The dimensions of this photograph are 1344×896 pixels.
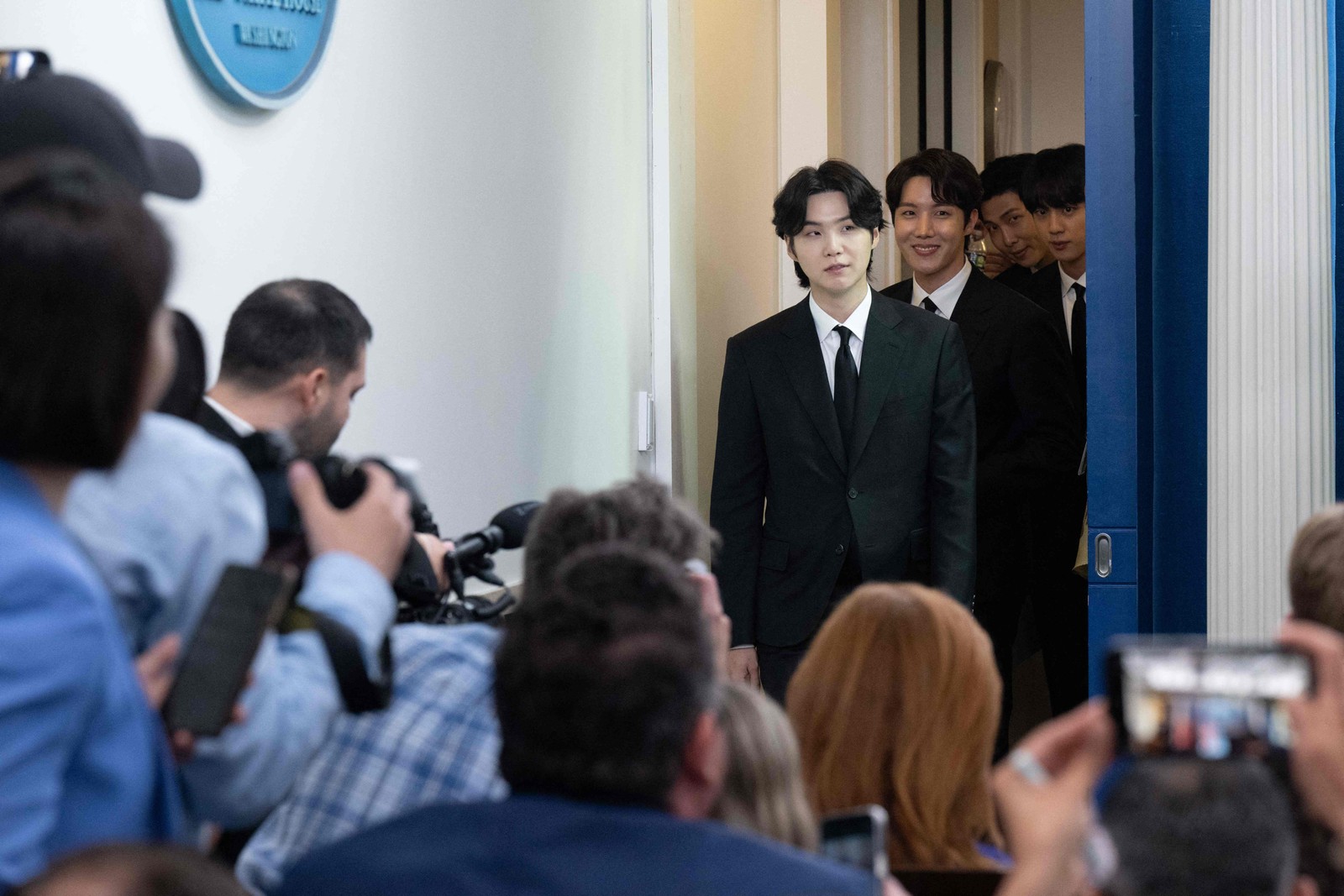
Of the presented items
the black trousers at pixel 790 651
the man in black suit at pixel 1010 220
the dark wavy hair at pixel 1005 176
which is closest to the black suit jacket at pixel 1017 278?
the man in black suit at pixel 1010 220

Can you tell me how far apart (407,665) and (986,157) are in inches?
246

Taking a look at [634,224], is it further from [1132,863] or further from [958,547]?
[1132,863]

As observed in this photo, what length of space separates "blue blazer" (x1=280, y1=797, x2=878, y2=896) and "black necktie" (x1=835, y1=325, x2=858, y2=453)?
2378 millimetres

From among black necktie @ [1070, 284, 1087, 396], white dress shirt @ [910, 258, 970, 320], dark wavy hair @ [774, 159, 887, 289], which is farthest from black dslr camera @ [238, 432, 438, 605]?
black necktie @ [1070, 284, 1087, 396]

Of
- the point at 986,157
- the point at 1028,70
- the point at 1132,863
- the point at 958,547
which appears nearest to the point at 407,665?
the point at 1132,863

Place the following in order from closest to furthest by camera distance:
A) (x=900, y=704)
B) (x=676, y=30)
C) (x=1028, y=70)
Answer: (x=900, y=704)
(x=676, y=30)
(x=1028, y=70)

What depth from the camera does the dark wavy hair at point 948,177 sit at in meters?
4.03

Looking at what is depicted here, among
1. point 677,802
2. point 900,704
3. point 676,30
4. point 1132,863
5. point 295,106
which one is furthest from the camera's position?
point 676,30

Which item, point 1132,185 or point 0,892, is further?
point 1132,185

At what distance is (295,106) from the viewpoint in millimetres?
2580

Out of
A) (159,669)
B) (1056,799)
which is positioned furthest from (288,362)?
(1056,799)

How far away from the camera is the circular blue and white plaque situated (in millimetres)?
2281

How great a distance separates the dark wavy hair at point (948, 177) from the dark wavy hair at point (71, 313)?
10.5 ft

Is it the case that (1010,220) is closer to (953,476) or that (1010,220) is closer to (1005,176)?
(1005,176)
